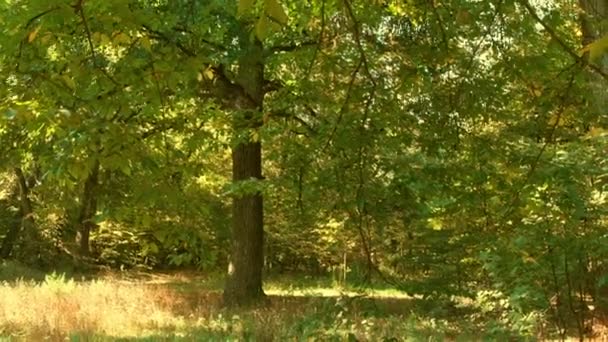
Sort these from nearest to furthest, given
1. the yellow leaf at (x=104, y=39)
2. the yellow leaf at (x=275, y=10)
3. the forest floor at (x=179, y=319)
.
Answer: the yellow leaf at (x=275, y=10), the yellow leaf at (x=104, y=39), the forest floor at (x=179, y=319)

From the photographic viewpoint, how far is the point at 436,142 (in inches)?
210

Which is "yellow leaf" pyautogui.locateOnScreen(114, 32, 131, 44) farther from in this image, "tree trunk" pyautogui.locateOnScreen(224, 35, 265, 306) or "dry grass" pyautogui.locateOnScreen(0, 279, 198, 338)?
"tree trunk" pyautogui.locateOnScreen(224, 35, 265, 306)

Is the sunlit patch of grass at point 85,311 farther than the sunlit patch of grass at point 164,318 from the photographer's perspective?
Yes

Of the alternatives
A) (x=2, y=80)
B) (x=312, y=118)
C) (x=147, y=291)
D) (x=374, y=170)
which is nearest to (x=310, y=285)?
(x=147, y=291)

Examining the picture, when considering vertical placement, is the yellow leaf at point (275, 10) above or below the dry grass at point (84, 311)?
above

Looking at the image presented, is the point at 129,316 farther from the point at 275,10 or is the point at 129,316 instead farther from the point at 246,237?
the point at 275,10

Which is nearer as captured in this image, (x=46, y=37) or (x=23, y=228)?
(x=46, y=37)

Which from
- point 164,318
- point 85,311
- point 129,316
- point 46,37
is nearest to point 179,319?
point 164,318

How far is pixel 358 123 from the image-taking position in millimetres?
4383

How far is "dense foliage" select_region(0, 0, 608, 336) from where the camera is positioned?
9.61 ft

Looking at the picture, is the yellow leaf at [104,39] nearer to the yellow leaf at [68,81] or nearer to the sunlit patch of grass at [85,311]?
the yellow leaf at [68,81]

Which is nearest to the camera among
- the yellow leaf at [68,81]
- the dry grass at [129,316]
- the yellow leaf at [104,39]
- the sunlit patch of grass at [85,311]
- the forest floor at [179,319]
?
the yellow leaf at [68,81]

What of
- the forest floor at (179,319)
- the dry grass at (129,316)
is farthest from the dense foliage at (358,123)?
the dry grass at (129,316)

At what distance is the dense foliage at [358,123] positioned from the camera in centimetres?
293
